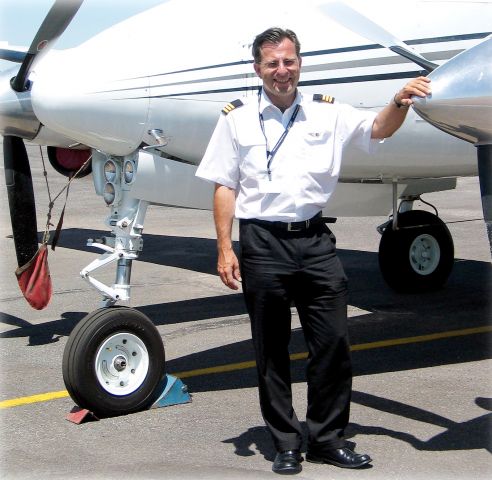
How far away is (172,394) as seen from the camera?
19.4ft

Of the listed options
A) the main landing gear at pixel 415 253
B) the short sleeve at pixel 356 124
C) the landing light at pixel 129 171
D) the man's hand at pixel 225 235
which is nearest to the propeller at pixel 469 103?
the short sleeve at pixel 356 124

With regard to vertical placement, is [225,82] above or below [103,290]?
above

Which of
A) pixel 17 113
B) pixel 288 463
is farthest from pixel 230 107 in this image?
pixel 17 113

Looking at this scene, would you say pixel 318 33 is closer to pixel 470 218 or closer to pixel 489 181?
pixel 489 181

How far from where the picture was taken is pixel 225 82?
5945mm

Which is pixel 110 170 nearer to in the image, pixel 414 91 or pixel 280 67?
pixel 280 67

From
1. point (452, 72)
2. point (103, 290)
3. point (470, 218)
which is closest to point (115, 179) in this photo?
point (103, 290)

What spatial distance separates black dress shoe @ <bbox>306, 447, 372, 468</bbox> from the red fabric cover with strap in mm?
2467

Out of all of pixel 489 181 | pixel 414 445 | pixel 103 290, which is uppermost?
pixel 489 181

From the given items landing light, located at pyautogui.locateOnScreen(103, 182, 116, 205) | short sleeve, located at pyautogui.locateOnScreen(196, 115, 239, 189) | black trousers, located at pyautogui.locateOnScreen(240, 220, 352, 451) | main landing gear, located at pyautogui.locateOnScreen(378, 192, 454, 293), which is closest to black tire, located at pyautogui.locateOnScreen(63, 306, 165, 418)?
landing light, located at pyautogui.locateOnScreen(103, 182, 116, 205)

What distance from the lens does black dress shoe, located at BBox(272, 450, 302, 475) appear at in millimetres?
4727

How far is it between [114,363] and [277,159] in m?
1.80

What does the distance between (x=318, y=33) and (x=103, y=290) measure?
204cm

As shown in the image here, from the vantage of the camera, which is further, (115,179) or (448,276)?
(448,276)
